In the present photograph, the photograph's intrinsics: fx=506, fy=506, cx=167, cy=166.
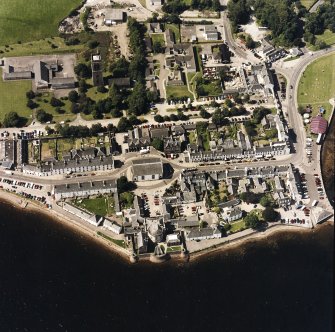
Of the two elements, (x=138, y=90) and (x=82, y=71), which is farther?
(x=82, y=71)

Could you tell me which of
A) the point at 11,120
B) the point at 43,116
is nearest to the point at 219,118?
the point at 43,116

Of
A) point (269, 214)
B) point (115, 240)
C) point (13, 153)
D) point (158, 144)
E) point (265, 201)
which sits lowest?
point (115, 240)

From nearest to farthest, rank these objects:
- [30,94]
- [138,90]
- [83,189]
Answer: [83,189] < [30,94] < [138,90]

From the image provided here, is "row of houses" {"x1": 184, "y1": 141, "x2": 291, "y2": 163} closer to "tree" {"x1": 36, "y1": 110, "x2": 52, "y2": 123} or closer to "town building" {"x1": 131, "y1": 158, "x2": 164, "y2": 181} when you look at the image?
"town building" {"x1": 131, "y1": 158, "x2": 164, "y2": 181}

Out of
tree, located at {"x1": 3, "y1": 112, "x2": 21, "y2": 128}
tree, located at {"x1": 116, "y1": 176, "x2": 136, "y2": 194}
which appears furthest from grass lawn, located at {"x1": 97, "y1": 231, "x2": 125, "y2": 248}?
tree, located at {"x1": 3, "y1": 112, "x2": 21, "y2": 128}

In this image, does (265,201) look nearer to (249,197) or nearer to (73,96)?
(249,197)

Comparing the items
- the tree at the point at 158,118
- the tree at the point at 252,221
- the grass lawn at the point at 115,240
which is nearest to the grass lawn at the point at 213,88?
the tree at the point at 158,118
